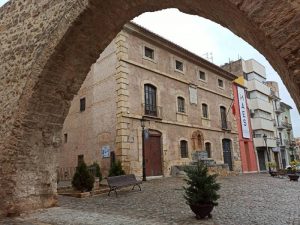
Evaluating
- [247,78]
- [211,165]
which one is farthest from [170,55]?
[247,78]

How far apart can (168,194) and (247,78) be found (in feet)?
75.2

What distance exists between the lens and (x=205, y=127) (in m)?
18.2

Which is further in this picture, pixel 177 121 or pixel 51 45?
pixel 177 121

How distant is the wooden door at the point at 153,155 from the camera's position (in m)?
13.9

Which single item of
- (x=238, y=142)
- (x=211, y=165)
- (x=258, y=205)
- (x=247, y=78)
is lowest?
(x=258, y=205)

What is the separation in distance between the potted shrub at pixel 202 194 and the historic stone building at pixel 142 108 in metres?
7.26

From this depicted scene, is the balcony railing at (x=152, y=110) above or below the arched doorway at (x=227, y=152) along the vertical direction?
above

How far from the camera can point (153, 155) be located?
562 inches

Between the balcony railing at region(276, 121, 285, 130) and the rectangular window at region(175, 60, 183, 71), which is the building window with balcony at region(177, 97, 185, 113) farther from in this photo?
the balcony railing at region(276, 121, 285, 130)

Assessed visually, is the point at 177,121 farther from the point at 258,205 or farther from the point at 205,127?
the point at 258,205

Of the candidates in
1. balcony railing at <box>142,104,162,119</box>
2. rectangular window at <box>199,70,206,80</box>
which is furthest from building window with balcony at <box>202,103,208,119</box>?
balcony railing at <box>142,104,162,119</box>

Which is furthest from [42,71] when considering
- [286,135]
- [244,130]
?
[286,135]

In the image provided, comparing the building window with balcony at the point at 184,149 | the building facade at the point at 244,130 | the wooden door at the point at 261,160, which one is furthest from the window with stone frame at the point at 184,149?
the wooden door at the point at 261,160

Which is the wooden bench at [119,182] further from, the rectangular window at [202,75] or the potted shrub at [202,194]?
the rectangular window at [202,75]
